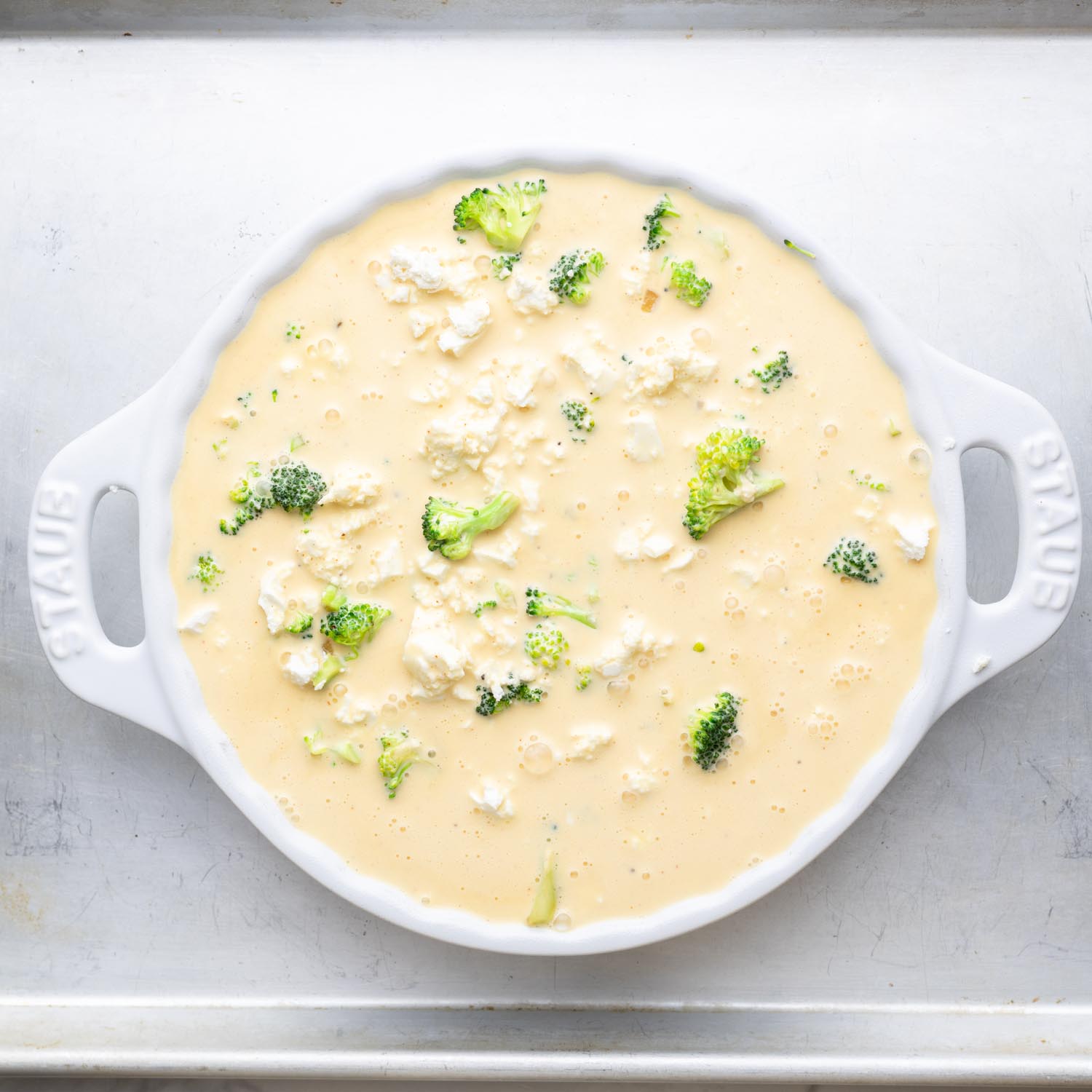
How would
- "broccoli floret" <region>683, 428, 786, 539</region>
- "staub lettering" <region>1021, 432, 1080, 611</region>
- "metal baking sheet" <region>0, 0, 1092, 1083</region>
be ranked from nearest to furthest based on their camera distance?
"broccoli floret" <region>683, 428, 786, 539</region> < "staub lettering" <region>1021, 432, 1080, 611</region> < "metal baking sheet" <region>0, 0, 1092, 1083</region>

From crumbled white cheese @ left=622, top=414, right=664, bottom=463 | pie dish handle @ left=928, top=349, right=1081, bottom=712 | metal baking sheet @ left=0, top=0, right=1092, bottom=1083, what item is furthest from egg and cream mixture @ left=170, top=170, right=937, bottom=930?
metal baking sheet @ left=0, top=0, right=1092, bottom=1083

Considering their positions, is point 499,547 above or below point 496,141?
below

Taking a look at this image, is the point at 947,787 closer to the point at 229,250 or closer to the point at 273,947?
the point at 273,947

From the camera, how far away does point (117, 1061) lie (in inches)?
83.7

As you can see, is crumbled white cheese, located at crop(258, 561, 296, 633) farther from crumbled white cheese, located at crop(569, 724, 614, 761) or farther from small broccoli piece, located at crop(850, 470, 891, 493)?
small broccoli piece, located at crop(850, 470, 891, 493)

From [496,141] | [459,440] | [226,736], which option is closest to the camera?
[459,440]

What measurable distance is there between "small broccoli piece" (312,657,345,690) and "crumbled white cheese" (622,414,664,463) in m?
0.67

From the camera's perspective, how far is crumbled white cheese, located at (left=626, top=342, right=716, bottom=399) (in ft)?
6.10

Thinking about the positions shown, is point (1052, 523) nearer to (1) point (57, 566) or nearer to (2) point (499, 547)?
(2) point (499, 547)

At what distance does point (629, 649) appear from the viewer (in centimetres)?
187

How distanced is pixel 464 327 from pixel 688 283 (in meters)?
0.42

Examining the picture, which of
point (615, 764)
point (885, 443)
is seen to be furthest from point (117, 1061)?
point (885, 443)

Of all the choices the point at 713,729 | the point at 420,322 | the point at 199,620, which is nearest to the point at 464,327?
the point at 420,322

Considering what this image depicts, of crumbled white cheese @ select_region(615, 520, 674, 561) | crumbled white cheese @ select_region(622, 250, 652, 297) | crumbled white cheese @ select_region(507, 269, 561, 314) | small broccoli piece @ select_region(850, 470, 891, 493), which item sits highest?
crumbled white cheese @ select_region(622, 250, 652, 297)
